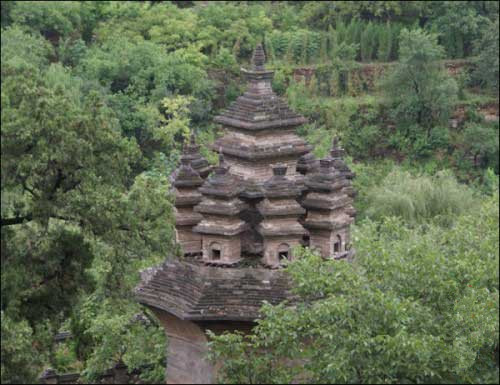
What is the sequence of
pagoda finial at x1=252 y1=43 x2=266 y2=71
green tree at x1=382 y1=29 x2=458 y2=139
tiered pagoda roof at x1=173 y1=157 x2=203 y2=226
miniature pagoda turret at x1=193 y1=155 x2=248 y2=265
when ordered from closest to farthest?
miniature pagoda turret at x1=193 y1=155 x2=248 y2=265
pagoda finial at x1=252 y1=43 x2=266 y2=71
tiered pagoda roof at x1=173 y1=157 x2=203 y2=226
green tree at x1=382 y1=29 x2=458 y2=139

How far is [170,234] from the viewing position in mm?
17484

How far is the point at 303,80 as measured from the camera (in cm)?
4484

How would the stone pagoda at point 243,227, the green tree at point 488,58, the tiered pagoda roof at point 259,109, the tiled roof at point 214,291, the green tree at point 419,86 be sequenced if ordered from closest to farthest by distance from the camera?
1. the tiled roof at point 214,291
2. the stone pagoda at point 243,227
3. the tiered pagoda roof at point 259,109
4. the green tree at point 419,86
5. the green tree at point 488,58

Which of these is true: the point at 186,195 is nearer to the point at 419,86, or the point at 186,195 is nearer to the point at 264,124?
the point at 264,124

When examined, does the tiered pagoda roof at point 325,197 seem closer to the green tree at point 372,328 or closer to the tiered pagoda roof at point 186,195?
the green tree at point 372,328

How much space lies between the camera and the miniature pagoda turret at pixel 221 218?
16.5m

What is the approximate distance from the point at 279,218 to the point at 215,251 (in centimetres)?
109

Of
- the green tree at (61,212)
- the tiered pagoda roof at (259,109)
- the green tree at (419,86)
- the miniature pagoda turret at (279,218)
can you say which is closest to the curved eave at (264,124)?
the tiered pagoda roof at (259,109)

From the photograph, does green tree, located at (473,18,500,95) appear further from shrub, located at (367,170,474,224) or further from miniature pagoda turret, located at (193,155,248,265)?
miniature pagoda turret, located at (193,155,248,265)

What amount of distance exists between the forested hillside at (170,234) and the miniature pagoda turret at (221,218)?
0.84m

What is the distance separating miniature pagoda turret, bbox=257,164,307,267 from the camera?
54.2 feet

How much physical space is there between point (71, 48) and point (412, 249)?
2763 centimetres

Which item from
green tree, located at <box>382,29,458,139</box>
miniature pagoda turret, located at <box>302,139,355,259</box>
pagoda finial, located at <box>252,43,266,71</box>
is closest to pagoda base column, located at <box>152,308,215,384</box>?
miniature pagoda turret, located at <box>302,139,355,259</box>

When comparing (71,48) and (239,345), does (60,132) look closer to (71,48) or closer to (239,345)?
(239,345)
